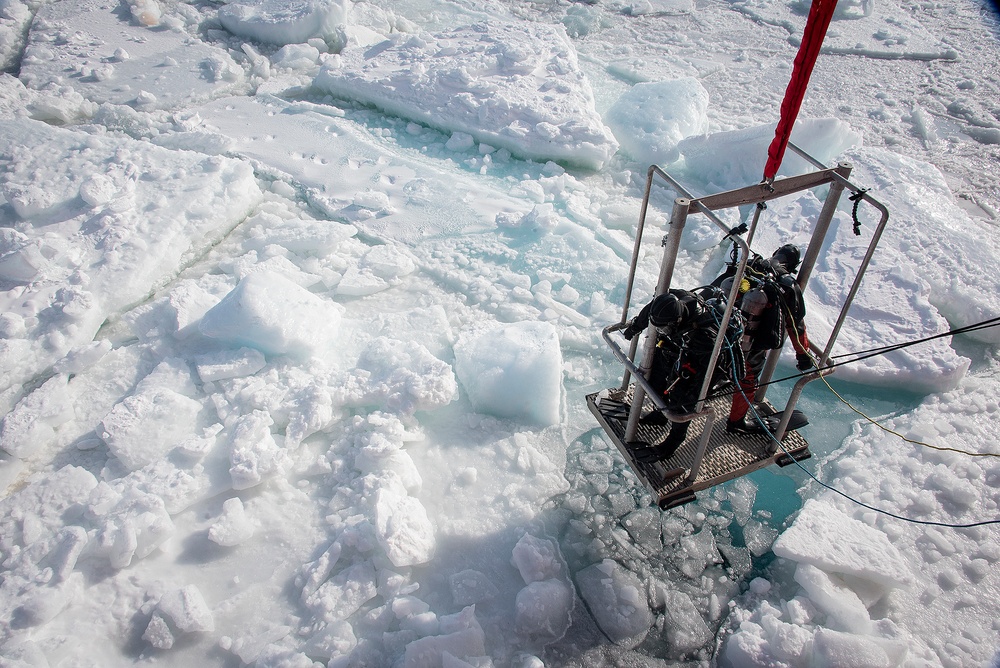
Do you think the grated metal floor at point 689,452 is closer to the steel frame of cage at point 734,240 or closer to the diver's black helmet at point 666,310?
the steel frame of cage at point 734,240

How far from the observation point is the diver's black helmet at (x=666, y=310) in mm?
2422

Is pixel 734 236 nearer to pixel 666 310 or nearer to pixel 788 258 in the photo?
pixel 666 310

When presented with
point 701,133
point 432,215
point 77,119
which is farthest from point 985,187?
point 77,119

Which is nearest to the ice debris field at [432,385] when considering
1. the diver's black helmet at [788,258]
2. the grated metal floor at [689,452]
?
the grated metal floor at [689,452]

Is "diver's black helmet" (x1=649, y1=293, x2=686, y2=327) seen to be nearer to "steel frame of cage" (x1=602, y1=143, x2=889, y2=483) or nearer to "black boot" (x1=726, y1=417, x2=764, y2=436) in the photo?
"steel frame of cage" (x1=602, y1=143, x2=889, y2=483)

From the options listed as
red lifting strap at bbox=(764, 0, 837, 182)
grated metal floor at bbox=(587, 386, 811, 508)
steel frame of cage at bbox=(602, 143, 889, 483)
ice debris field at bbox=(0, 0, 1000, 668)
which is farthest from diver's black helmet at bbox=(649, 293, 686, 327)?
ice debris field at bbox=(0, 0, 1000, 668)

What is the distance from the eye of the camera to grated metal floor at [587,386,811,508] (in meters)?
2.95

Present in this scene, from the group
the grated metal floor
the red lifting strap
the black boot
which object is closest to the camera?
the red lifting strap

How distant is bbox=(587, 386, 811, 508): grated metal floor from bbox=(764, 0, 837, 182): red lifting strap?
1325 mm

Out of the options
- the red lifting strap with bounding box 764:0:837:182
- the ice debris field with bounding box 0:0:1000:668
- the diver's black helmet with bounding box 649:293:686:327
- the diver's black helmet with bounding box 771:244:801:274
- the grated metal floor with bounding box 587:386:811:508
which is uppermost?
the red lifting strap with bounding box 764:0:837:182

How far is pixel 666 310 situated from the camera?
2428 millimetres

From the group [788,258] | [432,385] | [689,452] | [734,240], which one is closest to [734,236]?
[734,240]

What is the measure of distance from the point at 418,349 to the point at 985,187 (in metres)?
6.46

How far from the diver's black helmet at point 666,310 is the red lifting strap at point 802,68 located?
2.01ft
